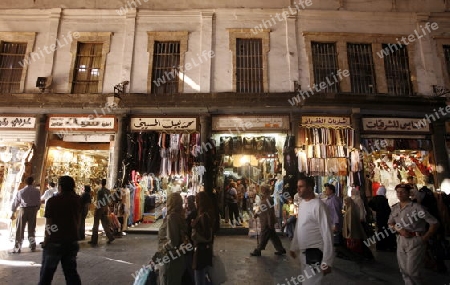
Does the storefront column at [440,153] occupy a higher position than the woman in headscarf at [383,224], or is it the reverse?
the storefront column at [440,153]

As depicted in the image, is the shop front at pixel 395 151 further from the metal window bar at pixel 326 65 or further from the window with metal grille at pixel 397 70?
the metal window bar at pixel 326 65

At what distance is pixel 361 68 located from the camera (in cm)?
1237

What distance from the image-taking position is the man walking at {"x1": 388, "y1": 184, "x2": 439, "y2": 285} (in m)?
A: 4.36

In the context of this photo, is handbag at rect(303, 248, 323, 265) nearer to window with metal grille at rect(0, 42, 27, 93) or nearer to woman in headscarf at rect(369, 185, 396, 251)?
woman in headscarf at rect(369, 185, 396, 251)

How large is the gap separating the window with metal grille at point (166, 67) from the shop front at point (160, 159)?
1572 millimetres

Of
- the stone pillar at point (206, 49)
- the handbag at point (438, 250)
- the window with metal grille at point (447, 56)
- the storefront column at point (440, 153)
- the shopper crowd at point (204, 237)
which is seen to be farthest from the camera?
the window with metal grille at point (447, 56)

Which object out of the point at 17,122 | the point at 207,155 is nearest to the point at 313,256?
the point at 207,155

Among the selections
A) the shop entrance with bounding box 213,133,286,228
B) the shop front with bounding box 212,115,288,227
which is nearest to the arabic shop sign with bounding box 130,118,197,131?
the shop front with bounding box 212,115,288,227

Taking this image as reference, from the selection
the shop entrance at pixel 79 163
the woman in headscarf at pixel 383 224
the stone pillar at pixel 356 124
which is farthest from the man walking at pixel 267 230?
the shop entrance at pixel 79 163

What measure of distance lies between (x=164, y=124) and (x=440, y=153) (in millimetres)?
11894

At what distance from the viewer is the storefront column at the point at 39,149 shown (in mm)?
11203

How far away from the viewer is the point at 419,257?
4.39 meters

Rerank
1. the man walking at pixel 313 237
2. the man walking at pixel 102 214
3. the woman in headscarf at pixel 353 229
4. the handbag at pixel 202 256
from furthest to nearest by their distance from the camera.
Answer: the man walking at pixel 102 214 → the woman in headscarf at pixel 353 229 → the handbag at pixel 202 256 → the man walking at pixel 313 237

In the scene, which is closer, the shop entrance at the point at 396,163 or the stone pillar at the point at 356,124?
the stone pillar at the point at 356,124
